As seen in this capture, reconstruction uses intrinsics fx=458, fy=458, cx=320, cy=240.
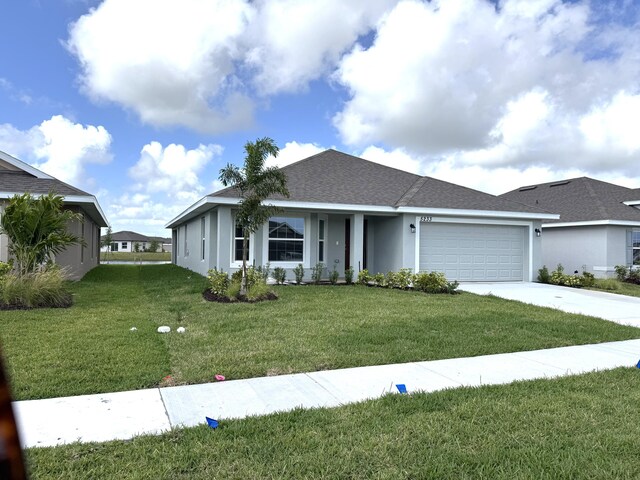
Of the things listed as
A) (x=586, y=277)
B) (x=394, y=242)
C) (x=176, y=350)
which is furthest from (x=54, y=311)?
(x=586, y=277)

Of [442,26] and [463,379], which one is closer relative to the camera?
[463,379]

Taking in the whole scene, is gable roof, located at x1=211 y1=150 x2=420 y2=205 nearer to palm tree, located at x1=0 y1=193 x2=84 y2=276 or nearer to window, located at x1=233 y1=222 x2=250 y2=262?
window, located at x1=233 y1=222 x2=250 y2=262

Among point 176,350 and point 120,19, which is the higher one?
point 120,19

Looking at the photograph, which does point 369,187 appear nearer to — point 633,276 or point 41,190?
point 41,190

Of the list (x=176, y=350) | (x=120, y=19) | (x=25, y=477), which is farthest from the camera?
(x=120, y=19)

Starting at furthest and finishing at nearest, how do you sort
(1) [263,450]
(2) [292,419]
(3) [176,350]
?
1. (3) [176,350]
2. (2) [292,419]
3. (1) [263,450]

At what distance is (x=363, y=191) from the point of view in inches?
677

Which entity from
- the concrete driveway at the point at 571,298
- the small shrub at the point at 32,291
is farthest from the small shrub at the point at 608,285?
the small shrub at the point at 32,291

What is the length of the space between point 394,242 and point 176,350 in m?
11.8

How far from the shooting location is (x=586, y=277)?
16875 millimetres

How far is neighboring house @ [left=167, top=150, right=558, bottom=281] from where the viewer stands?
15.5 meters

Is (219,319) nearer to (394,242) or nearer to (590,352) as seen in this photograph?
(590,352)

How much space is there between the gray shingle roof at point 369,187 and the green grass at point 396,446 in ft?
37.6

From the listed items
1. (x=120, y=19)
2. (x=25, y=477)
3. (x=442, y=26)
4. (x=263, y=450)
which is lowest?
(x=263, y=450)
